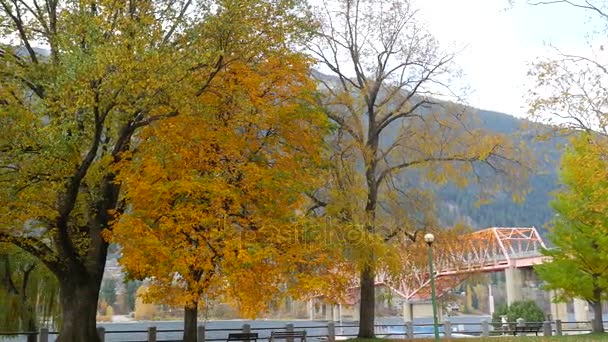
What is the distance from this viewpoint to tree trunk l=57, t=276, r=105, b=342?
65.6ft

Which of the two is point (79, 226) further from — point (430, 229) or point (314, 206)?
point (430, 229)

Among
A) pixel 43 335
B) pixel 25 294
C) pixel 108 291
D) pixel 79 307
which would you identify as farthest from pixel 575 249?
pixel 108 291

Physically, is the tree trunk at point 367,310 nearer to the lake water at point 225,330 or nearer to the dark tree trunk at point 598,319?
the lake water at point 225,330

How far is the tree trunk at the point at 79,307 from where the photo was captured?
65.6 feet

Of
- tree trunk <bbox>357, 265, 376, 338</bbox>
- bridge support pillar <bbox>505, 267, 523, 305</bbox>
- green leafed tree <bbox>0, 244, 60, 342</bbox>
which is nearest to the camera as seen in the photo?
green leafed tree <bbox>0, 244, 60, 342</bbox>

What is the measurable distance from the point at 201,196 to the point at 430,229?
11638 mm

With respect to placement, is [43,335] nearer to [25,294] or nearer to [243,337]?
[25,294]

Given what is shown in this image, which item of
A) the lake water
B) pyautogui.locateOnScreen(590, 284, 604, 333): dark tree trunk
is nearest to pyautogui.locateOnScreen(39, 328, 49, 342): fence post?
the lake water

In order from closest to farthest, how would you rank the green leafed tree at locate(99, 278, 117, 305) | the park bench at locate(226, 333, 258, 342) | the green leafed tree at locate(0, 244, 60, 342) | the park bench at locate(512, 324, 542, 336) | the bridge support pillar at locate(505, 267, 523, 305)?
the park bench at locate(226, 333, 258, 342) < the green leafed tree at locate(0, 244, 60, 342) < the park bench at locate(512, 324, 542, 336) < the bridge support pillar at locate(505, 267, 523, 305) < the green leafed tree at locate(99, 278, 117, 305)

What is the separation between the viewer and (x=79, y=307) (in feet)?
66.4

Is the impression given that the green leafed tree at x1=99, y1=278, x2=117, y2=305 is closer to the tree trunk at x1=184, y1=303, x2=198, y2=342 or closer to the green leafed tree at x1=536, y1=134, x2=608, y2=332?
the green leafed tree at x1=536, y1=134, x2=608, y2=332

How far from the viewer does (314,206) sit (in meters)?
25.1

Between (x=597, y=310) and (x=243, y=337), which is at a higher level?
(x=597, y=310)

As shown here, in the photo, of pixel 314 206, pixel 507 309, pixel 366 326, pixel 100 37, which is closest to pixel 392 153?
pixel 314 206
